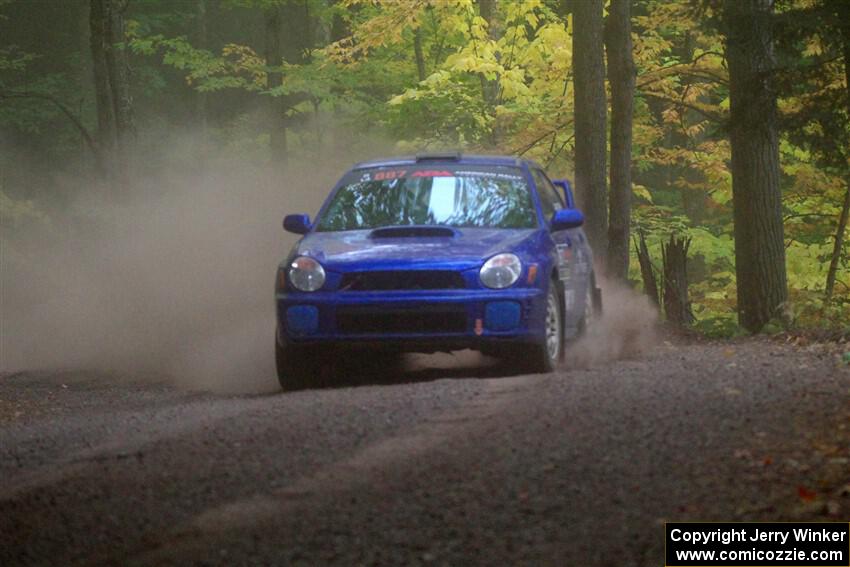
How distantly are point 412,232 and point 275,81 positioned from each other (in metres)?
27.6

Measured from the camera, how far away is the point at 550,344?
12.1 metres

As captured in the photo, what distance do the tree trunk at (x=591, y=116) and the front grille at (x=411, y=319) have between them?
1061cm

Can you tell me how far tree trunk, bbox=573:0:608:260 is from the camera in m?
21.1

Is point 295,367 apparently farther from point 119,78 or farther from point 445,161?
point 119,78

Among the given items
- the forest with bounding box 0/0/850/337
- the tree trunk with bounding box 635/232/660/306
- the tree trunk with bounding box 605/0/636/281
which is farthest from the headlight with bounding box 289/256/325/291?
the tree trunk with bounding box 605/0/636/281

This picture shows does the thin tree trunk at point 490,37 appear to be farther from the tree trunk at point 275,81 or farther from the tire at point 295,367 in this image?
the tire at point 295,367

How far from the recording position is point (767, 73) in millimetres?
17406

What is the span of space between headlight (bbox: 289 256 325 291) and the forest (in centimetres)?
671

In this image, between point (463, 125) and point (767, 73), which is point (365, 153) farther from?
point (767, 73)

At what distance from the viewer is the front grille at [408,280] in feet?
37.4

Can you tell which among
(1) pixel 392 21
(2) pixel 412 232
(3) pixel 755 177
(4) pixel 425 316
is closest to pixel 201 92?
(1) pixel 392 21

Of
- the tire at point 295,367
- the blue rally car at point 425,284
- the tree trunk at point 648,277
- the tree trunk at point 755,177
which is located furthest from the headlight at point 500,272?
the tree trunk at point 648,277

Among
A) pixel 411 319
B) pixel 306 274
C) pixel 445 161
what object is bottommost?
pixel 411 319

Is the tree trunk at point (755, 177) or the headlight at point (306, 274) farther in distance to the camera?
the tree trunk at point (755, 177)
